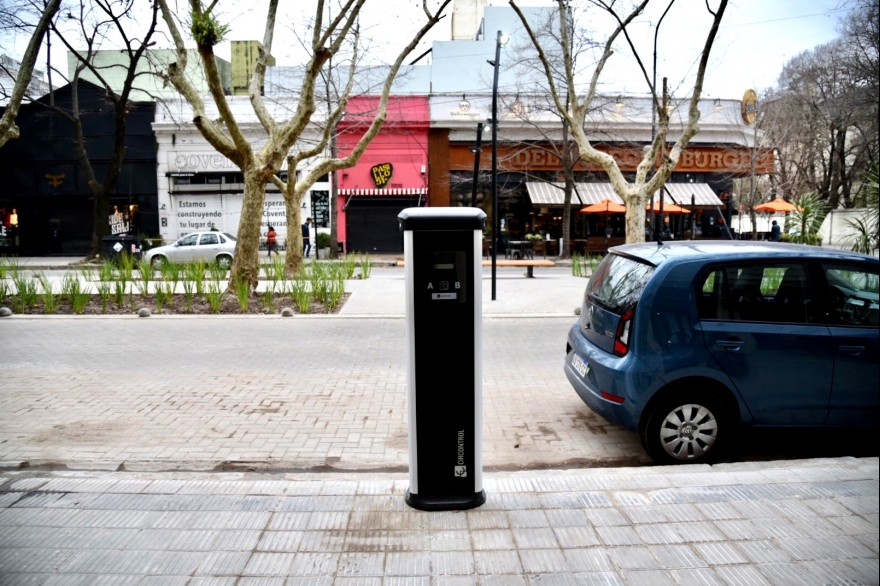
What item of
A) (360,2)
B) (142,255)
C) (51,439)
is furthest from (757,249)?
(142,255)

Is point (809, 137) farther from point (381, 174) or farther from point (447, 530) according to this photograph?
point (447, 530)

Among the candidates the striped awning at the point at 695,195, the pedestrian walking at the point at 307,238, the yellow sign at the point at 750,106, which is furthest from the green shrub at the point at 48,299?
the yellow sign at the point at 750,106

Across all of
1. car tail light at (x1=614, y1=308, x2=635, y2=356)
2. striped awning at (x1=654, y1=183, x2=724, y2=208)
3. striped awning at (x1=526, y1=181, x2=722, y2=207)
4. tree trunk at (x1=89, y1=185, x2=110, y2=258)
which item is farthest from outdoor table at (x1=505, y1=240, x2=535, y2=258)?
car tail light at (x1=614, y1=308, x2=635, y2=356)

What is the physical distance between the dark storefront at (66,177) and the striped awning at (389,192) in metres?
9.53

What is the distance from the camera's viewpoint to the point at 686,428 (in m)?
4.88

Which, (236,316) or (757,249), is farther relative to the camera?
(236,316)

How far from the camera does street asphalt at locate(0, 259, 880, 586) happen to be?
324cm

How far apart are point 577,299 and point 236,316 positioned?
280 inches

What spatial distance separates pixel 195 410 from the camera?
6.34m

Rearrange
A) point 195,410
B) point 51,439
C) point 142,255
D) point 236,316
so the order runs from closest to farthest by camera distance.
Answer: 1. point 51,439
2. point 195,410
3. point 236,316
4. point 142,255

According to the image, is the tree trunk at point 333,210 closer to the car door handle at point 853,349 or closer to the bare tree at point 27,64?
the bare tree at point 27,64

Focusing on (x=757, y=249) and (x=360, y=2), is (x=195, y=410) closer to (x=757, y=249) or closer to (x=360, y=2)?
(x=757, y=249)

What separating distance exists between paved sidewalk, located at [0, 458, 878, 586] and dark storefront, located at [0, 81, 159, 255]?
3015 cm

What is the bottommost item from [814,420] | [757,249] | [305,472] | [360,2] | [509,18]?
[305,472]
